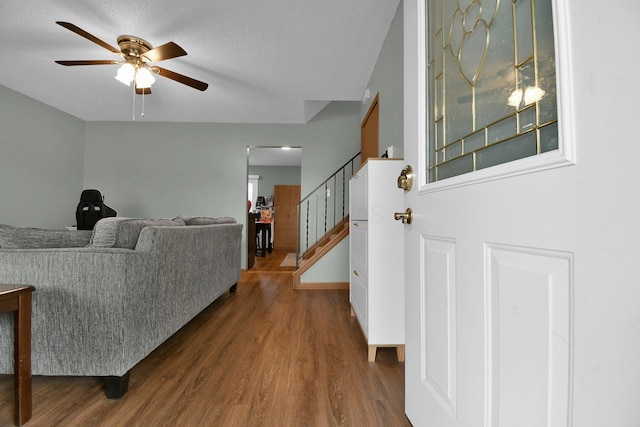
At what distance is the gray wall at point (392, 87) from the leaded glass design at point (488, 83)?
4.38ft

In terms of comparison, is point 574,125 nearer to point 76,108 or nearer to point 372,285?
point 372,285

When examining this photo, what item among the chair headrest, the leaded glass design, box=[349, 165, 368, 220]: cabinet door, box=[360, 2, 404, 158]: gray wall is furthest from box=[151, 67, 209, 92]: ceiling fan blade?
the leaded glass design

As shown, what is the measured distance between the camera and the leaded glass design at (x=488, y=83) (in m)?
0.56

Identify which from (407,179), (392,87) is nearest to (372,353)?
(407,179)

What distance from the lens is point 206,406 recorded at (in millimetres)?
A: 1338

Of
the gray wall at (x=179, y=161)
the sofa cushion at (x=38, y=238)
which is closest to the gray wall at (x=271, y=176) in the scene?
the gray wall at (x=179, y=161)

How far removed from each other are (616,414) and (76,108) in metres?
6.17

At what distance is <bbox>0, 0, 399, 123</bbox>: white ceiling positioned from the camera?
236 centimetres

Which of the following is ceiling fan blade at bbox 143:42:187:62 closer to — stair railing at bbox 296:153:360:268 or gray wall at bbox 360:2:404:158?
gray wall at bbox 360:2:404:158

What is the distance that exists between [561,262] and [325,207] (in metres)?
4.56

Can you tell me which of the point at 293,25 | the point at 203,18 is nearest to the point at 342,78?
the point at 293,25

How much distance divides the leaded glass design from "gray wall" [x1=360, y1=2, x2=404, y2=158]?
1334 mm

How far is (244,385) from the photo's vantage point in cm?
151

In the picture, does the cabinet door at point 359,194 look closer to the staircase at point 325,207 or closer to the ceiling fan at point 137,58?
the ceiling fan at point 137,58
